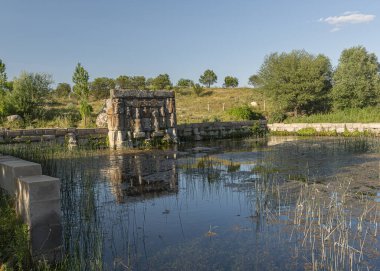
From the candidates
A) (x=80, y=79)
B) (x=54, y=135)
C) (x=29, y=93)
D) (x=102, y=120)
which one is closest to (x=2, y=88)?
(x=29, y=93)

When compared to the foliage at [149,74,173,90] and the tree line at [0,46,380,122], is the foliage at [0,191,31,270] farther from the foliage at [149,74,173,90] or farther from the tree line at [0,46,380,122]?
the foliage at [149,74,173,90]

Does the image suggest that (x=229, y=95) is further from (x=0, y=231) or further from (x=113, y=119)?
(x=0, y=231)

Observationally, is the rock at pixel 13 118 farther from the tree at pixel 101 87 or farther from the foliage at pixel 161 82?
the foliage at pixel 161 82

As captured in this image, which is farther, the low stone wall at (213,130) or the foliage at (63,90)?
the foliage at (63,90)

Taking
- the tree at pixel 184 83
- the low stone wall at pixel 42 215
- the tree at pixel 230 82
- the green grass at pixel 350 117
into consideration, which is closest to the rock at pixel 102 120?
the green grass at pixel 350 117

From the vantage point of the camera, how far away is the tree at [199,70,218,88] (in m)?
72.8

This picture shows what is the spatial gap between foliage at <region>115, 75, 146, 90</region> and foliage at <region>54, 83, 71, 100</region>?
928 centimetres

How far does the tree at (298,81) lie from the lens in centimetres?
2888

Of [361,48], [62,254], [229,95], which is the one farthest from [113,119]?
[229,95]

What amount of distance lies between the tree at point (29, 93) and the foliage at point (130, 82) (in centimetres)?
1982

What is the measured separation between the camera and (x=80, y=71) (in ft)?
115

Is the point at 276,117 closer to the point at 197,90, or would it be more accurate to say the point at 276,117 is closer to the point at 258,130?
the point at 258,130

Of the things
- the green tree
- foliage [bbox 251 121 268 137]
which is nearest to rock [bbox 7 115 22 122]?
the green tree

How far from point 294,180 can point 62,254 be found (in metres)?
5.56
